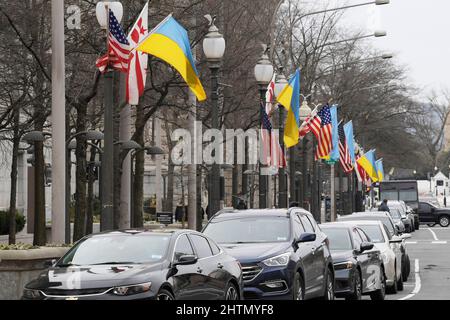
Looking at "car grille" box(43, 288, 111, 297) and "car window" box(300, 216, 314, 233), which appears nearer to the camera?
"car grille" box(43, 288, 111, 297)

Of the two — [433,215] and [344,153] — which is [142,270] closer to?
[344,153]

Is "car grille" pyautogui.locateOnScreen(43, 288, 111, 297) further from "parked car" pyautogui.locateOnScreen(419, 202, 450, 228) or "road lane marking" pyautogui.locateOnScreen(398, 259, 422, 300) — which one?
"parked car" pyautogui.locateOnScreen(419, 202, 450, 228)

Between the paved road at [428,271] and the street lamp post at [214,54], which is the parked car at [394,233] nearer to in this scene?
the paved road at [428,271]

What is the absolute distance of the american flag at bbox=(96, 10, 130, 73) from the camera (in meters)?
18.8

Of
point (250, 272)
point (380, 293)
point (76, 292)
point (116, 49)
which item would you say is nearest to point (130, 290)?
point (76, 292)

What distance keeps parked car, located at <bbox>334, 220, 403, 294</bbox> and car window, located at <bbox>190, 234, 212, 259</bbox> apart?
29.9 ft

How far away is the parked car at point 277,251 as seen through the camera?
16594 mm

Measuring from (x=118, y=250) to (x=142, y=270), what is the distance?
1003 millimetres

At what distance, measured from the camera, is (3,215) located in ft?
151

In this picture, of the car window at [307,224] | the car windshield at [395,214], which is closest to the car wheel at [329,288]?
the car window at [307,224]

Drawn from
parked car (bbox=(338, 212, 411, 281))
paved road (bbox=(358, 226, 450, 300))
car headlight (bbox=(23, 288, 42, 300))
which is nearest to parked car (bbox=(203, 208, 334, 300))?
car headlight (bbox=(23, 288, 42, 300))

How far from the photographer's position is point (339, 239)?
22.2m
